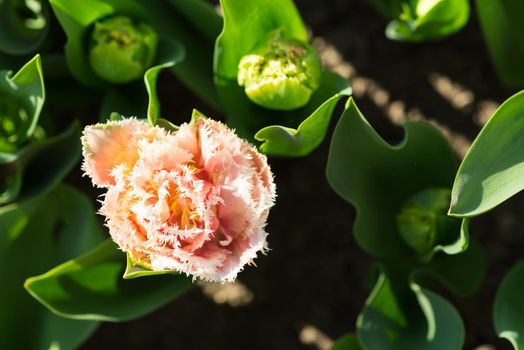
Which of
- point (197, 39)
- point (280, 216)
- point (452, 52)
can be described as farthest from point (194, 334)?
point (452, 52)

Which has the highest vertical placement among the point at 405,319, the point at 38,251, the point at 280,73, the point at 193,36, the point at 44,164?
the point at 280,73

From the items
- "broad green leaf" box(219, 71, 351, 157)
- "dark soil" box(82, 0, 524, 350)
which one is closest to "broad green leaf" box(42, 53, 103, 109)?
"dark soil" box(82, 0, 524, 350)

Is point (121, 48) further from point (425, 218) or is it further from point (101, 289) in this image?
point (425, 218)

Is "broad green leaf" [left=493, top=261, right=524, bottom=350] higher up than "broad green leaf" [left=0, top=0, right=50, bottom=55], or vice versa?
"broad green leaf" [left=493, top=261, right=524, bottom=350]

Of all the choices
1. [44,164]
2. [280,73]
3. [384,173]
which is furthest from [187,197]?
[44,164]

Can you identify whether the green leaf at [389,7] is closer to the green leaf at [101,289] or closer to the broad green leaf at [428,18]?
the broad green leaf at [428,18]

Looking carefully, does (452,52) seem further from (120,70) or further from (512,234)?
(120,70)

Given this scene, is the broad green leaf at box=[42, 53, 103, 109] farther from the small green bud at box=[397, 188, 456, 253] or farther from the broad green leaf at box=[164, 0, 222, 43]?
the small green bud at box=[397, 188, 456, 253]
